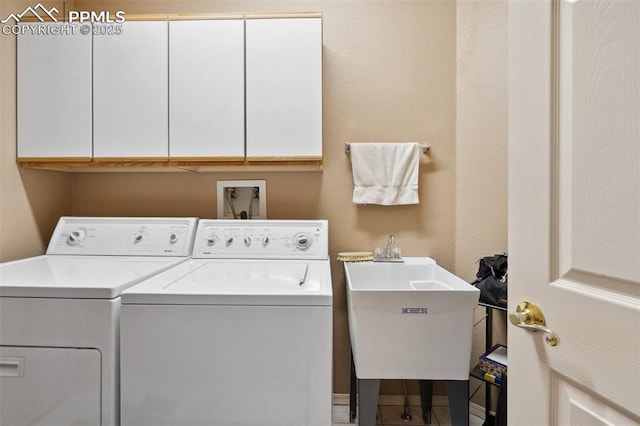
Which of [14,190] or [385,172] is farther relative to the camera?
[385,172]

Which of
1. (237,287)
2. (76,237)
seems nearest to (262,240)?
(237,287)

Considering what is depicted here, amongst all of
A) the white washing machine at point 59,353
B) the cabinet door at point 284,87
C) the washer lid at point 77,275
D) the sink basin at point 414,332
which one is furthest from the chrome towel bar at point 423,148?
the white washing machine at point 59,353

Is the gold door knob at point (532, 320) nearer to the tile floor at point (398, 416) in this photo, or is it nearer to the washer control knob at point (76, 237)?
the tile floor at point (398, 416)

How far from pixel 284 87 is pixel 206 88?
1.29 ft

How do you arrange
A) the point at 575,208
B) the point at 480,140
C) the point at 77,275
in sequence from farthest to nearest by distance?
1. the point at 480,140
2. the point at 77,275
3. the point at 575,208

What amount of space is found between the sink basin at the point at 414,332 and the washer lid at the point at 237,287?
0.26m

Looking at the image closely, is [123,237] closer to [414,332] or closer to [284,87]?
[284,87]

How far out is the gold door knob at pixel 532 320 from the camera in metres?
0.68

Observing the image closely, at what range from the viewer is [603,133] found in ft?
1.90

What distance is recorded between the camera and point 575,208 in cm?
64

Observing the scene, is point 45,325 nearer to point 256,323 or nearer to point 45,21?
point 256,323

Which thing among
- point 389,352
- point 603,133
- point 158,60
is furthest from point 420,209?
point 158,60

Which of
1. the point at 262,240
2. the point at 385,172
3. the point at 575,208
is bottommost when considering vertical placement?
the point at 262,240

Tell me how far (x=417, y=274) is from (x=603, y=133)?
1332 millimetres
